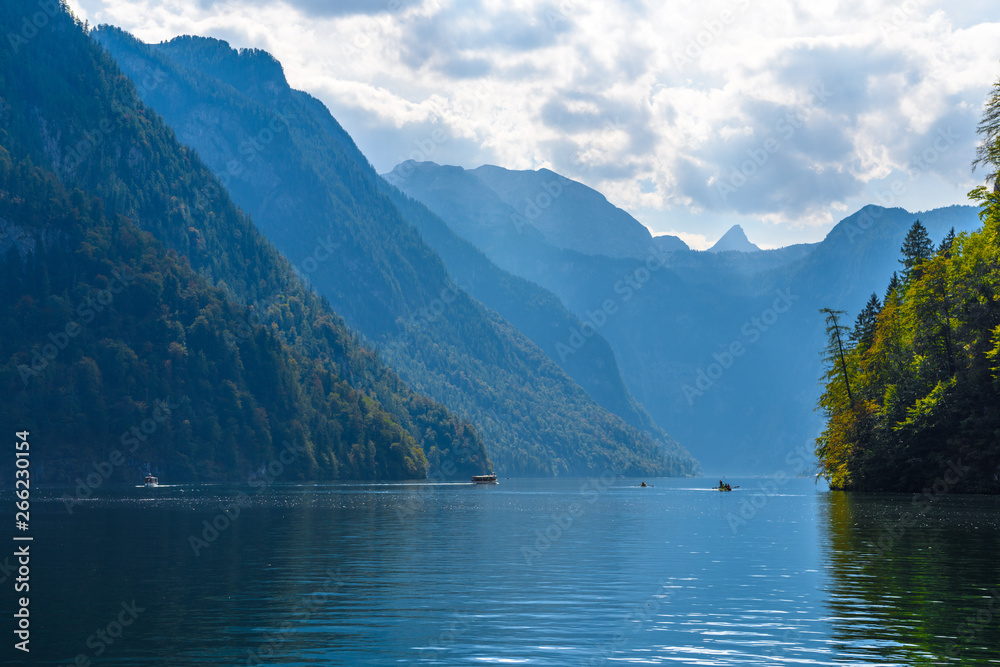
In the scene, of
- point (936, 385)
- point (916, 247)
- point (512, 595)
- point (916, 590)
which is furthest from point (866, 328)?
point (512, 595)

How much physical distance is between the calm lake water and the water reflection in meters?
0.14

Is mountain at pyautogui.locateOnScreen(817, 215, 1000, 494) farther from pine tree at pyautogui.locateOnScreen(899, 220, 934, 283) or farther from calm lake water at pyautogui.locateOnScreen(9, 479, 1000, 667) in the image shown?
calm lake water at pyautogui.locateOnScreen(9, 479, 1000, 667)

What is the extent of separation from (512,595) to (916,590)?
629 inches

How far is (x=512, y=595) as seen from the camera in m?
40.4

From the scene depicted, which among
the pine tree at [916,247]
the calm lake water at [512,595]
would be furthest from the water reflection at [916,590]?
the pine tree at [916,247]

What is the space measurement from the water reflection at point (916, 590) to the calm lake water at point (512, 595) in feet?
0.48

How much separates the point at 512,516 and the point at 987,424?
50.5 metres

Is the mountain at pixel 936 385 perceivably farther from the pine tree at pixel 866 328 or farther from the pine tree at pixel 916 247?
the pine tree at pixel 866 328

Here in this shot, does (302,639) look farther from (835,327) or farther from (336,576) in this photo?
(835,327)

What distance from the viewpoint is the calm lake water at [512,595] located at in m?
28.7

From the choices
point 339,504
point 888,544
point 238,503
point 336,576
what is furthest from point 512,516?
point 336,576

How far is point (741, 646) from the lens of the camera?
29.5 meters

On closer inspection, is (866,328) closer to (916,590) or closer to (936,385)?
(936,385)

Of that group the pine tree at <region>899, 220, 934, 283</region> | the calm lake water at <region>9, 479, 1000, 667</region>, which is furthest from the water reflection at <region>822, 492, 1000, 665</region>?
the pine tree at <region>899, 220, 934, 283</region>
